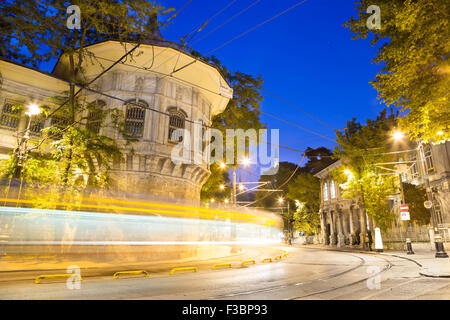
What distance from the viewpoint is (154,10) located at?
35.9 ft

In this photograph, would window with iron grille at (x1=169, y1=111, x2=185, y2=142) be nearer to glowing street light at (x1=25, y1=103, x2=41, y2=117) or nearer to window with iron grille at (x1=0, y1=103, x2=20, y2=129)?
glowing street light at (x1=25, y1=103, x2=41, y2=117)

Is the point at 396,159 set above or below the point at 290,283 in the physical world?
above

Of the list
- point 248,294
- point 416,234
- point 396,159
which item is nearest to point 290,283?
point 248,294

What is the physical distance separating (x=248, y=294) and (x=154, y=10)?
34.9 feet

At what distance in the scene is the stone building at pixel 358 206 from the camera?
25344 millimetres

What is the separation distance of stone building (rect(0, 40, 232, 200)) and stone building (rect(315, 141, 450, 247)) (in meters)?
16.3

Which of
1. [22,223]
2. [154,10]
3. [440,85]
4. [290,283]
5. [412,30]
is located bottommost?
[290,283]

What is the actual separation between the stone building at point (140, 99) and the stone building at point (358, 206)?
640 inches

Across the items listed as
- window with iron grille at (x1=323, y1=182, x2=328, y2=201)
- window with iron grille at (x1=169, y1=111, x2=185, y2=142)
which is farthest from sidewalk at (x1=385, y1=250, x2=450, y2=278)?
window with iron grille at (x1=323, y1=182, x2=328, y2=201)

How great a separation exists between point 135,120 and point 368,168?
22053mm
